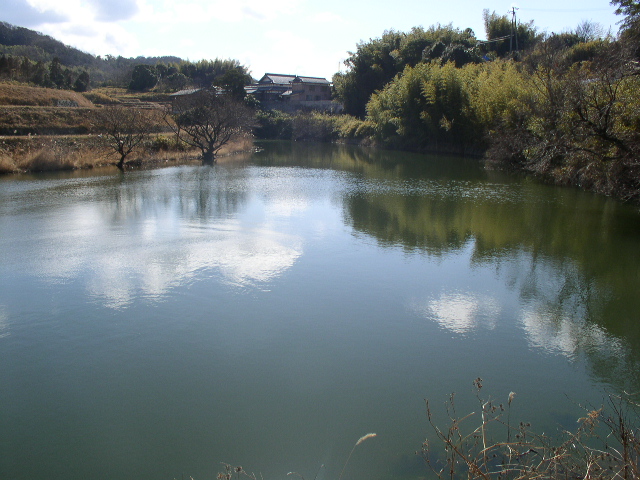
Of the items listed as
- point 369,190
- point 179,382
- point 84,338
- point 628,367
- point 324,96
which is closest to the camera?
point 179,382

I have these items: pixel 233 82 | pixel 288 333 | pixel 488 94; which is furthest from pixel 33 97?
pixel 288 333

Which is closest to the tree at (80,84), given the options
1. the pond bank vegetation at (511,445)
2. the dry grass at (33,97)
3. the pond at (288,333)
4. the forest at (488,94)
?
the forest at (488,94)

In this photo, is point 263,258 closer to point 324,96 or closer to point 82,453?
point 82,453

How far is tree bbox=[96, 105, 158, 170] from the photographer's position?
18.1 meters

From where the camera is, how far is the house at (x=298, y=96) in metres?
44.6

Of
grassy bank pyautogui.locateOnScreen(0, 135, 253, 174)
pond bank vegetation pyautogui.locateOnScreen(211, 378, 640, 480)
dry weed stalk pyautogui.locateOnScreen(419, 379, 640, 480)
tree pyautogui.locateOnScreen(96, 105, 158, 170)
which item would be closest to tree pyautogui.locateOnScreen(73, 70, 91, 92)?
grassy bank pyautogui.locateOnScreen(0, 135, 253, 174)

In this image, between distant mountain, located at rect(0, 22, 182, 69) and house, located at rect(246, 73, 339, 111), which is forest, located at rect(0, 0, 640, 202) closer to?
distant mountain, located at rect(0, 22, 182, 69)

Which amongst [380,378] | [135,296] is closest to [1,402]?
[135,296]

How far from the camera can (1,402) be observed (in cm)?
405

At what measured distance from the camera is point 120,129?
18.5 meters

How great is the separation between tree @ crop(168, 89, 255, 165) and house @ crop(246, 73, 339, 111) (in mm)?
21270

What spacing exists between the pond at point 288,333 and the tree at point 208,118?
38.1 feet

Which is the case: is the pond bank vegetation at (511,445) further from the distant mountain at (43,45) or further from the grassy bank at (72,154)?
the distant mountain at (43,45)

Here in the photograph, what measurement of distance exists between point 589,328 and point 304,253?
4223mm
